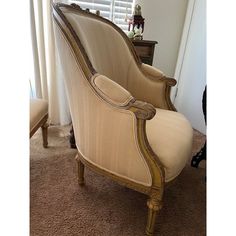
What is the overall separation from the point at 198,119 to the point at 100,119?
5.18ft

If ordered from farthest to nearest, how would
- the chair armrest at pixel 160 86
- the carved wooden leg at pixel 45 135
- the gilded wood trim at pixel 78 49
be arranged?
1. the carved wooden leg at pixel 45 135
2. the chair armrest at pixel 160 86
3. the gilded wood trim at pixel 78 49

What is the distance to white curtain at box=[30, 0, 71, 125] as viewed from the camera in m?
1.70

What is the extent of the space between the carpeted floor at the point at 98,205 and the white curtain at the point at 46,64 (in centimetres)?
59

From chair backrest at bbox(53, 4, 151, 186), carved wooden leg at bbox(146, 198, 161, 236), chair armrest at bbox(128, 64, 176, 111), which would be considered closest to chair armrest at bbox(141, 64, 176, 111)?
chair armrest at bbox(128, 64, 176, 111)

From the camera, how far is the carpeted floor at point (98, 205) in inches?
42.4

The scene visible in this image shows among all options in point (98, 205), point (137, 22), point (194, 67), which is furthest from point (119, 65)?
point (194, 67)

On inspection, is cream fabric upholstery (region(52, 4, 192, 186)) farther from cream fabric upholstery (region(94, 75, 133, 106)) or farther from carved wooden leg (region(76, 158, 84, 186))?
carved wooden leg (region(76, 158, 84, 186))

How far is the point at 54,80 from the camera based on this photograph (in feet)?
6.28

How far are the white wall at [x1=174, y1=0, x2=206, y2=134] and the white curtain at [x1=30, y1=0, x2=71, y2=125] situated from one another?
50.9 inches

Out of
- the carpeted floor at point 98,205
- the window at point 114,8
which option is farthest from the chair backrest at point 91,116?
the window at point 114,8

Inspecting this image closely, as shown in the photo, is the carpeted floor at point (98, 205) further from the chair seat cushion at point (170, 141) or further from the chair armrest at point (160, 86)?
the chair armrest at point (160, 86)

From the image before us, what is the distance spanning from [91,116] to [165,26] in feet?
5.67
